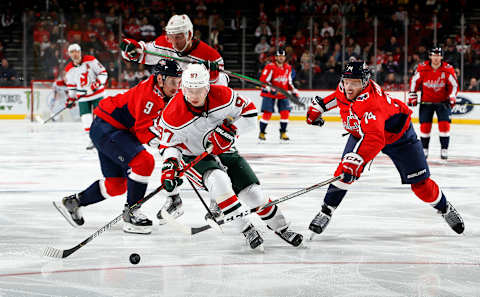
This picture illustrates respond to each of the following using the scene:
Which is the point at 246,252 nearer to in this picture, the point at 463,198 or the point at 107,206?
the point at 107,206

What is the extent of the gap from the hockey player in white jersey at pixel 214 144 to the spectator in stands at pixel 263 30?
463 inches

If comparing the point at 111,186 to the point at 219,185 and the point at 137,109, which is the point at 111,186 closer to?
the point at 137,109

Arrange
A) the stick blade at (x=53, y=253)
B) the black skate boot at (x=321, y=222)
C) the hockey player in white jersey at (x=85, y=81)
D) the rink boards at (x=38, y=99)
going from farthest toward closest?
1. the rink boards at (x=38, y=99)
2. the hockey player in white jersey at (x=85, y=81)
3. the black skate boot at (x=321, y=222)
4. the stick blade at (x=53, y=253)

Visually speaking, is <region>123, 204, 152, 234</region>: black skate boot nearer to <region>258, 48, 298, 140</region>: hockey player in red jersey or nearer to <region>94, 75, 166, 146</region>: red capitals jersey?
<region>94, 75, 166, 146</region>: red capitals jersey

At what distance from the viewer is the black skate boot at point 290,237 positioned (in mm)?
3514

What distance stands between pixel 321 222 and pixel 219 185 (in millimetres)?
650

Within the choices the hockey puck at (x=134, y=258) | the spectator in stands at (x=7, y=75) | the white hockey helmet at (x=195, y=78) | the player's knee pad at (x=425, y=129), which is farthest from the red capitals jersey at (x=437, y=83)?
the spectator in stands at (x=7, y=75)

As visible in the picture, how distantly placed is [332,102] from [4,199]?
2389mm

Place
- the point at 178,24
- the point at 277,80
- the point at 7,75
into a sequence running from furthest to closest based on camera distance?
1. the point at 7,75
2. the point at 277,80
3. the point at 178,24

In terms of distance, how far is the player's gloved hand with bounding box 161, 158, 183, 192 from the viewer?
10.8 ft

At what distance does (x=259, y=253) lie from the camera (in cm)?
340

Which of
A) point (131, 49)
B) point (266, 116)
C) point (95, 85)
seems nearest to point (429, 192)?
point (131, 49)

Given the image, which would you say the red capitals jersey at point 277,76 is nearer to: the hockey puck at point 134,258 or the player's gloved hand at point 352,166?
the player's gloved hand at point 352,166

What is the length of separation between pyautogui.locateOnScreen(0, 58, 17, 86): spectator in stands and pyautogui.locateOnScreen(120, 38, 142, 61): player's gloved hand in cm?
979
